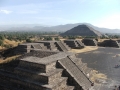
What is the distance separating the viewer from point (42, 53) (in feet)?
60.4

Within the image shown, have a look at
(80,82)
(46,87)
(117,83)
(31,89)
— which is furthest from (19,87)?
(117,83)

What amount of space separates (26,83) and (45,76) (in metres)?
2.19

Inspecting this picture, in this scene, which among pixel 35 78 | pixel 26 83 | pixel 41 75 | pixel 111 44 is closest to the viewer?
pixel 41 75

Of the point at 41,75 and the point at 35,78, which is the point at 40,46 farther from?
the point at 41,75

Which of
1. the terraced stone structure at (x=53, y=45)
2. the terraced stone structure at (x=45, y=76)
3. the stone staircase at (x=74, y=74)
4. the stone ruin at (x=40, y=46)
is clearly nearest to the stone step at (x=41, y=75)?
the terraced stone structure at (x=45, y=76)

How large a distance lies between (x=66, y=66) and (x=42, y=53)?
3656mm

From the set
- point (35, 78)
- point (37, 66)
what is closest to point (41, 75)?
point (35, 78)

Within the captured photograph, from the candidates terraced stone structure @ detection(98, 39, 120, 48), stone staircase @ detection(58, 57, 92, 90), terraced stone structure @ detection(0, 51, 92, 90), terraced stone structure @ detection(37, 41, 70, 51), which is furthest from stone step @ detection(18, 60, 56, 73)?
terraced stone structure @ detection(98, 39, 120, 48)

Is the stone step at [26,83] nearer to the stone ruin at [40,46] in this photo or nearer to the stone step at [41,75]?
the stone step at [41,75]

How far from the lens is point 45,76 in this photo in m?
13.2

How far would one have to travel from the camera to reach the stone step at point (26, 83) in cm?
1308

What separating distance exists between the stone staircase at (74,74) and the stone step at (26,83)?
2.70 feet

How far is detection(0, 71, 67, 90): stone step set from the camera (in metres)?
13.1

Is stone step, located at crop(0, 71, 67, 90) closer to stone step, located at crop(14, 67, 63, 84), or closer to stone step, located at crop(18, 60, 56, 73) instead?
stone step, located at crop(14, 67, 63, 84)
